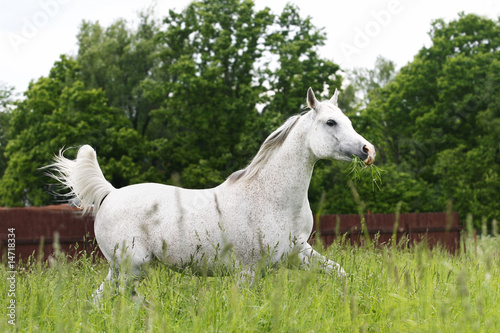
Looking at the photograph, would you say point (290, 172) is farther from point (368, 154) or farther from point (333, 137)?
point (368, 154)

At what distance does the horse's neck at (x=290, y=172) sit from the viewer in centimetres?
420

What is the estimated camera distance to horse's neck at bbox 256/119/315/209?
4.20 meters

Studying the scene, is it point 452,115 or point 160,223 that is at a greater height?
point 452,115

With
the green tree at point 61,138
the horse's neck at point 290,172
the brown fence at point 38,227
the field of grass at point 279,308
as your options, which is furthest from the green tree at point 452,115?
the field of grass at point 279,308

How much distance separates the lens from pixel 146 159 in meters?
26.2

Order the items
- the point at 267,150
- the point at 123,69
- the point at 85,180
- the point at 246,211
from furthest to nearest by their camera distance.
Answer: the point at 123,69 → the point at 85,180 → the point at 267,150 → the point at 246,211

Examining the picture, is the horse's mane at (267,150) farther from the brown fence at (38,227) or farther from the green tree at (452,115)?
the green tree at (452,115)

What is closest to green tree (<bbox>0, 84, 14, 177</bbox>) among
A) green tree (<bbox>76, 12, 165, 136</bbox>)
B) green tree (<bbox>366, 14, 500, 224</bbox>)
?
green tree (<bbox>76, 12, 165, 136</bbox>)

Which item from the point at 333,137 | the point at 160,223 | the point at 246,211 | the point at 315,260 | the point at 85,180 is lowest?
the point at 315,260

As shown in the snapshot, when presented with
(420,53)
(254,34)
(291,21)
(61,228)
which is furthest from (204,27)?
(61,228)

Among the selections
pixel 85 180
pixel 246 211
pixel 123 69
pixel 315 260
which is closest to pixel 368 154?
pixel 315 260

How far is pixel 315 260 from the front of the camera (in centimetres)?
384

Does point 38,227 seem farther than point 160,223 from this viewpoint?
Yes

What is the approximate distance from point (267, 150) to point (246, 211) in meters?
0.64
